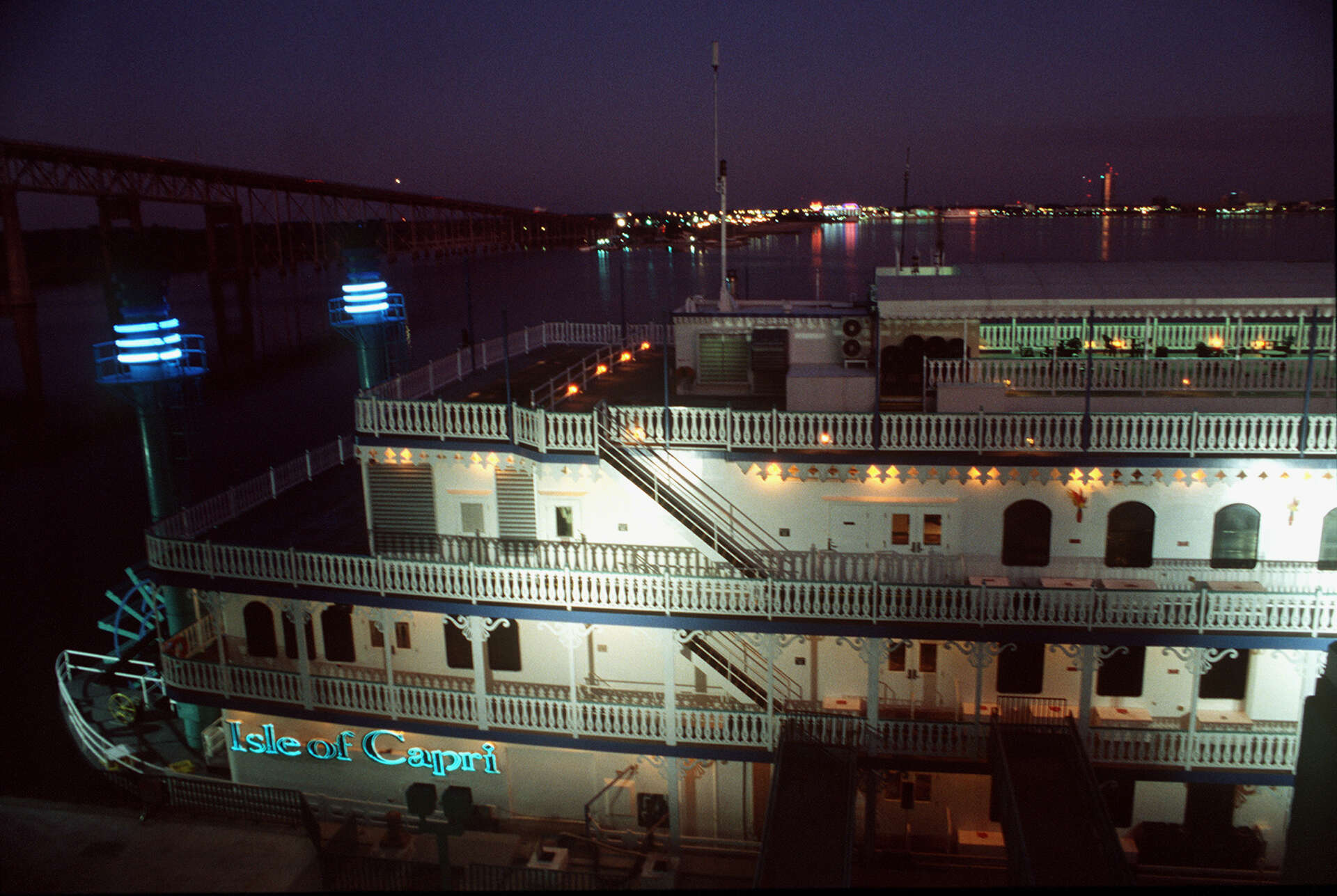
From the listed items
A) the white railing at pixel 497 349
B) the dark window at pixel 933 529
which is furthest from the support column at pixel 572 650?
the dark window at pixel 933 529

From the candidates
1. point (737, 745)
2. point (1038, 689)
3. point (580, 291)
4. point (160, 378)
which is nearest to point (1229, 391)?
point (1038, 689)

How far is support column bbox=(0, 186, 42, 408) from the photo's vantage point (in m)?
67.6

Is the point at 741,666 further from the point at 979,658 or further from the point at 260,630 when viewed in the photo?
the point at 260,630

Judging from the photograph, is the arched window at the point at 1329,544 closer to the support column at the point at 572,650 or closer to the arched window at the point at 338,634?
the support column at the point at 572,650

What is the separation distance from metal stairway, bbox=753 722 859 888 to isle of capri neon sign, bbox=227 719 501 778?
609 cm

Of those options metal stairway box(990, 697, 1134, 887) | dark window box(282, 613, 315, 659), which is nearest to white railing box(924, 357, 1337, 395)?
metal stairway box(990, 697, 1134, 887)

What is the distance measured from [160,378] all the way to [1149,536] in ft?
68.3

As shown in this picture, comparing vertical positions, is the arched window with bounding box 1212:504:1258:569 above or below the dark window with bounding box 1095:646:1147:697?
above

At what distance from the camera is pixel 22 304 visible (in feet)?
232

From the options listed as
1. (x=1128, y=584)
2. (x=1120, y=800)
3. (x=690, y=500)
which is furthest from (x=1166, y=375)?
(x=690, y=500)

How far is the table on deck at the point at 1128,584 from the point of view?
16750 millimetres

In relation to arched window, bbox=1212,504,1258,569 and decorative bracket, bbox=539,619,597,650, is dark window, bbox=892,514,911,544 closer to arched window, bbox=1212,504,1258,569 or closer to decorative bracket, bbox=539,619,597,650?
arched window, bbox=1212,504,1258,569

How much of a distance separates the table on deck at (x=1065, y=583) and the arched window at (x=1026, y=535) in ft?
1.47

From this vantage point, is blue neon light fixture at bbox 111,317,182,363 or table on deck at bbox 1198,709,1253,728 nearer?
table on deck at bbox 1198,709,1253,728
